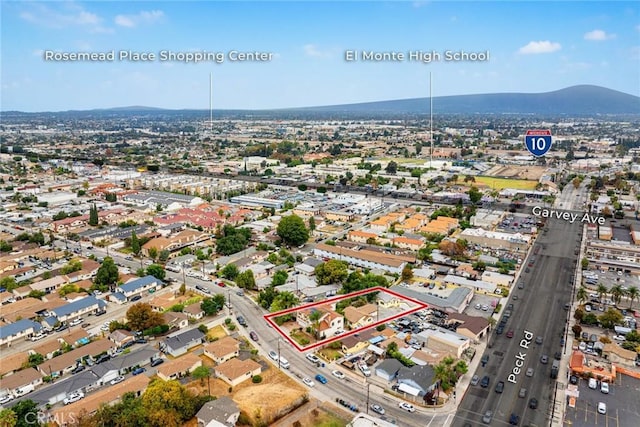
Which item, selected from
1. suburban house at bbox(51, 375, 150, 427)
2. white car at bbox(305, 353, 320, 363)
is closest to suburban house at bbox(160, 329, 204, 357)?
suburban house at bbox(51, 375, 150, 427)

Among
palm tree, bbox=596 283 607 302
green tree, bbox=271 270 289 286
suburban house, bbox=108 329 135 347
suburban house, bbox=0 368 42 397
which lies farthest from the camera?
green tree, bbox=271 270 289 286

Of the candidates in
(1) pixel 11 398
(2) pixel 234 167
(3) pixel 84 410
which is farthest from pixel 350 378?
(2) pixel 234 167

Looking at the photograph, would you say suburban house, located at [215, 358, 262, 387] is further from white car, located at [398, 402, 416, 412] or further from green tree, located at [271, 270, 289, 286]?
green tree, located at [271, 270, 289, 286]

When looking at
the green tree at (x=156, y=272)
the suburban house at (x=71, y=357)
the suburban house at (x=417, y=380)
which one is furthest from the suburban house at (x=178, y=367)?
the green tree at (x=156, y=272)

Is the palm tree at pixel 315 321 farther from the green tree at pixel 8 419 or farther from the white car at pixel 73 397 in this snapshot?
the green tree at pixel 8 419

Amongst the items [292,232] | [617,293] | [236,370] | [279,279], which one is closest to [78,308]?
[236,370]

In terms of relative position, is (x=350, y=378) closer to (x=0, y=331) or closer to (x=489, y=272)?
(x=489, y=272)
